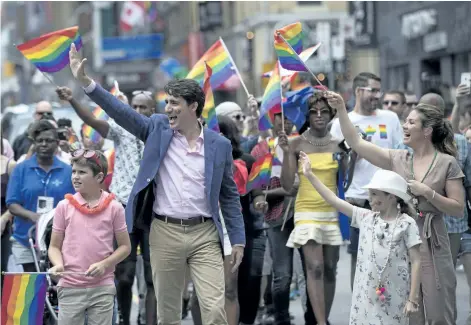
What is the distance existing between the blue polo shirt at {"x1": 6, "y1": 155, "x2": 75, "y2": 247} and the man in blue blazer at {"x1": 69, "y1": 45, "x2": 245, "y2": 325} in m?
2.12

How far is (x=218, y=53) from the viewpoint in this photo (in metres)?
11.6

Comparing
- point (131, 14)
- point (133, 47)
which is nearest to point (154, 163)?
point (131, 14)

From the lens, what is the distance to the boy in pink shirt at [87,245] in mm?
7684

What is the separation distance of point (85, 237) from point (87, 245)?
0.06 meters

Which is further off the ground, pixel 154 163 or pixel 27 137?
pixel 154 163

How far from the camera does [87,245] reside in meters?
7.73

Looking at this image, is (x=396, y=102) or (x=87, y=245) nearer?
(x=87, y=245)

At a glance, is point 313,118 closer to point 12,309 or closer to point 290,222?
point 290,222

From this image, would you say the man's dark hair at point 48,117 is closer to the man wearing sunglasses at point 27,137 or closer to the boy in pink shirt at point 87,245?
the man wearing sunglasses at point 27,137

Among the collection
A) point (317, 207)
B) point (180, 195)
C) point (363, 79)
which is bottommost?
point (317, 207)

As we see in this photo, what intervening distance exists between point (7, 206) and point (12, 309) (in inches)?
98.8

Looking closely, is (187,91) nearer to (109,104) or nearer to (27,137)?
(109,104)

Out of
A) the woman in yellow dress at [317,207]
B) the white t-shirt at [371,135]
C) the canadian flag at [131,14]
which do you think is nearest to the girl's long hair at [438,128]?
the woman in yellow dress at [317,207]

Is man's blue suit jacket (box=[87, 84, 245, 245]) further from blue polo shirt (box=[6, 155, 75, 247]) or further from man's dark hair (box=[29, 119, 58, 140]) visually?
man's dark hair (box=[29, 119, 58, 140])
